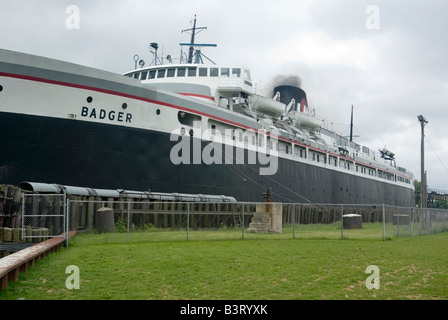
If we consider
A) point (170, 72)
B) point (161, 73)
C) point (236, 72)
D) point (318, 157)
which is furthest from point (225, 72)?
point (318, 157)

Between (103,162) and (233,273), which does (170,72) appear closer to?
(103,162)

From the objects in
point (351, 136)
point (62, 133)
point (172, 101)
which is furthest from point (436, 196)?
A: point (62, 133)

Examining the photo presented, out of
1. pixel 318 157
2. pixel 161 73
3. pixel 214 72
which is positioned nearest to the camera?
pixel 214 72

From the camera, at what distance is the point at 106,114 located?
20.0 metres

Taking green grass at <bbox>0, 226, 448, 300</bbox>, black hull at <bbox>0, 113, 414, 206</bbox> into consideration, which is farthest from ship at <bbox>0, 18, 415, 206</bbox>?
green grass at <bbox>0, 226, 448, 300</bbox>

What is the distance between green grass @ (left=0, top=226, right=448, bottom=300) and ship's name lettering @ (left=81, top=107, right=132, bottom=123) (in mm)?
7358

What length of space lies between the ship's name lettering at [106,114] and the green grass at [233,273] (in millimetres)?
7358

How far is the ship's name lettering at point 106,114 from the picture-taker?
1937cm

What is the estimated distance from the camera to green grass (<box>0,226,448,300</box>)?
7418 millimetres

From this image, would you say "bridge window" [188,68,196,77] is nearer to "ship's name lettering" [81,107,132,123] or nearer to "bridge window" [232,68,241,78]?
"bridge window" [232,68,241,78]

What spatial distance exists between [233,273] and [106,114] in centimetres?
1307

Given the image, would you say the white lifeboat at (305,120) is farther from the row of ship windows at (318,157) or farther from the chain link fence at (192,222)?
the chain link fence at (192,222)

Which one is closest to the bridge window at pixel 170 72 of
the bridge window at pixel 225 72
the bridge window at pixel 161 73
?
the bridge window at pixel 161 73
